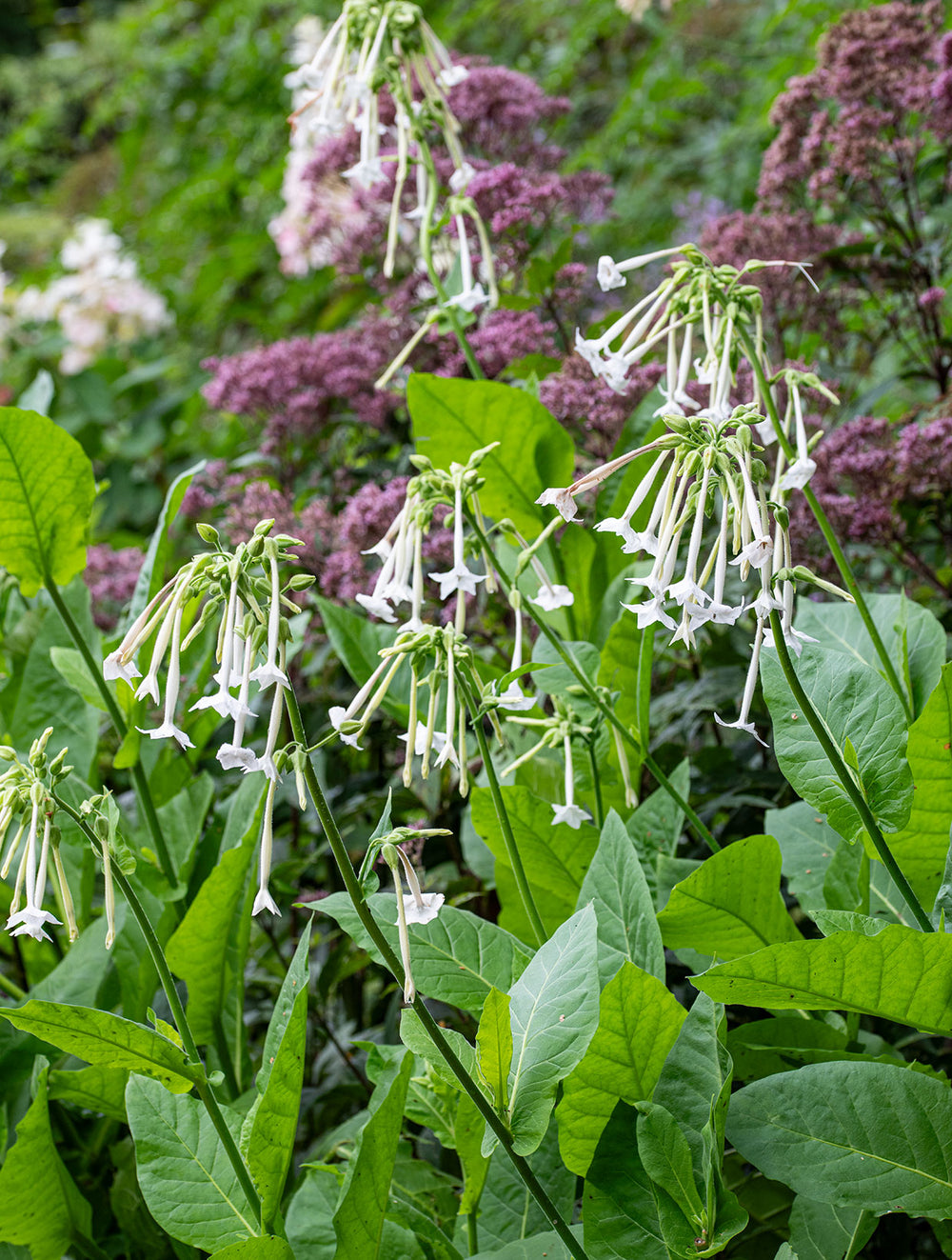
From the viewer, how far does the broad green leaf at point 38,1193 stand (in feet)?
3.45

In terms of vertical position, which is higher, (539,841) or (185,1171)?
(539,841)

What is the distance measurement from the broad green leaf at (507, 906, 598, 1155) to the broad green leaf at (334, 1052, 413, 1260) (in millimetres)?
100

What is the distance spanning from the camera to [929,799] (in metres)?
0.97

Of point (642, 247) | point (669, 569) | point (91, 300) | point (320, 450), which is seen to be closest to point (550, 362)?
point (320, 450)

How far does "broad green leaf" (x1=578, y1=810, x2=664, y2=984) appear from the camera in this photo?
3.21 ft

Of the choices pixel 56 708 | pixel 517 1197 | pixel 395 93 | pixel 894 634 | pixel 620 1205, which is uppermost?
pixel 395 93

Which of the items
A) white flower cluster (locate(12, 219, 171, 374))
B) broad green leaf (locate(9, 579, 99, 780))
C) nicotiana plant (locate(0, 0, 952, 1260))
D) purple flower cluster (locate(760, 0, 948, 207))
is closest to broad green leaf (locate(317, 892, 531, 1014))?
nicotiana plant (locate(0, 0, 952, 1260))

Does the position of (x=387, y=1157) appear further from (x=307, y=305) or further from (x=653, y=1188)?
(x=307, y=305)

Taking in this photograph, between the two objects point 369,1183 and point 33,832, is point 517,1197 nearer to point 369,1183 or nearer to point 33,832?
point 369,1183

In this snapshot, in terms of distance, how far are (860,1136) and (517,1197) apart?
1.15 ft

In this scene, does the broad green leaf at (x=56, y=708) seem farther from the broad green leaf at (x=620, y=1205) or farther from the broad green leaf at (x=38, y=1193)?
the broad green leaf at (x=620, y=1205)

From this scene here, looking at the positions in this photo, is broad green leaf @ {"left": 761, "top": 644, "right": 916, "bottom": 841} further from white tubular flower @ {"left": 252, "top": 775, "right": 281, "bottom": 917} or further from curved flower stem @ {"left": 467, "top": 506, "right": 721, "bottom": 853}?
white tubular flower @ {"left": 252, "top": 775, "right": 281, "bottom": 917}

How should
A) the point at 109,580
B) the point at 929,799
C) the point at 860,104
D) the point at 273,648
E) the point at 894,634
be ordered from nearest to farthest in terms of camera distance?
the point at 273,648 → the point at 929,799 → the point at 894,634 → the point at 860,104 → the point at 109,580

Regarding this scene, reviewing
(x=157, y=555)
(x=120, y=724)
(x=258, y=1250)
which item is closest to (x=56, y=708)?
(x=120, y=724)
